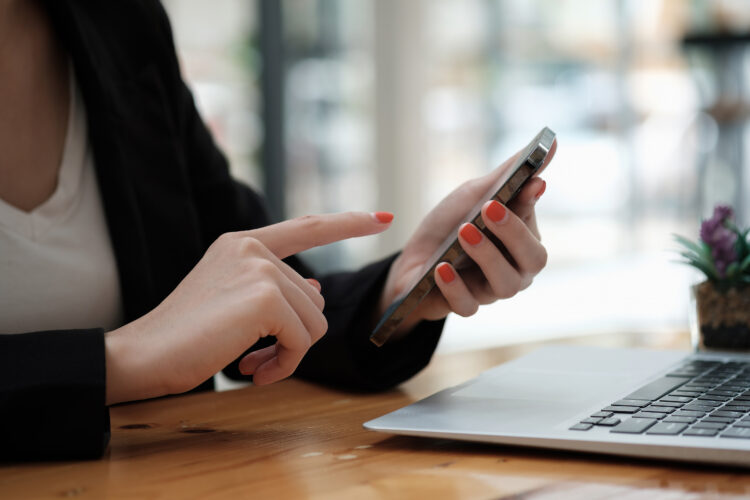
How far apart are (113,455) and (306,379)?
363 mm

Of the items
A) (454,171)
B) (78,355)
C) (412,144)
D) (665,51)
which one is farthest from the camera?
(665,51)

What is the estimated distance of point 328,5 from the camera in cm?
438

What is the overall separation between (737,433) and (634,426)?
6cm

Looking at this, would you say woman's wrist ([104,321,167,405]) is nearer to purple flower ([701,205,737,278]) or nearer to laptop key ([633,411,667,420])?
laptop key ([633,411,667,420])

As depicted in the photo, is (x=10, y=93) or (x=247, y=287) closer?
(x=247, y=287)

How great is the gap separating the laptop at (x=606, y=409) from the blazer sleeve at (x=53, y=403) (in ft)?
0.65

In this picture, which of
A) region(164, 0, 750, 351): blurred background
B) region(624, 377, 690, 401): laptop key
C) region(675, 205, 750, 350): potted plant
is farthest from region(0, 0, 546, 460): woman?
region(164, 0, 750, 351): blurred background

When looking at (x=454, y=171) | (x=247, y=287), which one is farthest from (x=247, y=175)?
(x=247, y=287)

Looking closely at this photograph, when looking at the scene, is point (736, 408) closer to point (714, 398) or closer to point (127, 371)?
point (714, 398)

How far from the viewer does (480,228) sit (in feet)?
2.62

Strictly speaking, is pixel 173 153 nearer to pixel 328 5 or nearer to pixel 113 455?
pixel 113 455

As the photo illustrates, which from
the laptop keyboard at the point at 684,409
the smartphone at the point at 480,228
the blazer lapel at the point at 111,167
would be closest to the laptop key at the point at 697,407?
the laptop keyboard at the point at 684,409

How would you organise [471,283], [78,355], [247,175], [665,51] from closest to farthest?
1. [78,355]
2. [471,283]
3. [247,175]
4. [665,51]

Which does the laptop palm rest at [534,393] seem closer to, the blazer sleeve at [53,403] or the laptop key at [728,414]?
the laptop key at [728,414]
